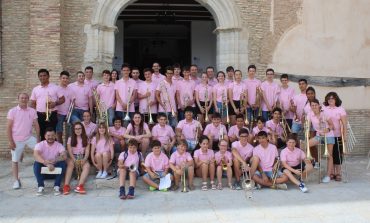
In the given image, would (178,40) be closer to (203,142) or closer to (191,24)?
(191,24)

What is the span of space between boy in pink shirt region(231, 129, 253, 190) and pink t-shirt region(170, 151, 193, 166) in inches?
32.5

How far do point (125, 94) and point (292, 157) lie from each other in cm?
348

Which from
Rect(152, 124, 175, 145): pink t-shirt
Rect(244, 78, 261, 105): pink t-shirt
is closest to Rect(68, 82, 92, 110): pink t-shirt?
Rect(152, 124, 175, 145): pink t-shirt

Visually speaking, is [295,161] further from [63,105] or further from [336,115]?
[63,105]

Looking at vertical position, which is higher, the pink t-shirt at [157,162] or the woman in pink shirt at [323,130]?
the woman in pink shirt at [323,130]

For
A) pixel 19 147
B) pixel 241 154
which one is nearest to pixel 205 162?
pixel 241 154

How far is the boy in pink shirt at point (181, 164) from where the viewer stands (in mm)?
7418

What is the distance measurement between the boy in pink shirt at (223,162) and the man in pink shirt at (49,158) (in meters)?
2.70

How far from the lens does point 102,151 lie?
25.5 ft

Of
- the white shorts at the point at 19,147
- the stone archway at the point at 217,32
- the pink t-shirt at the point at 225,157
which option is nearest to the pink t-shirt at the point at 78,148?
the white shorts at the point at 19,147

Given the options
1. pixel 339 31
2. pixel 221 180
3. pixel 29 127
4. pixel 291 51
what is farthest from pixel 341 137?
pixel 29 127

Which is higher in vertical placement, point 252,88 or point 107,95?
point 252,88

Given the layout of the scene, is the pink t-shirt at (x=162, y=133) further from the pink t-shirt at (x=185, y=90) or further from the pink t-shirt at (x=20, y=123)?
the pink t-shirt at (x=20, y=123)

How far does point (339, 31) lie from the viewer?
39.4 ft
